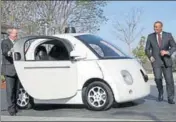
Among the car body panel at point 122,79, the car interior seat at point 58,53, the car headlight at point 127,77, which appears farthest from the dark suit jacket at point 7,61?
the car headlight at point 127,77

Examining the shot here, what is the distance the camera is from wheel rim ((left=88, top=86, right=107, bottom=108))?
971 centimetres

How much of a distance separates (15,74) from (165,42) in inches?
135

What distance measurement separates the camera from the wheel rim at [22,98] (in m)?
10.5

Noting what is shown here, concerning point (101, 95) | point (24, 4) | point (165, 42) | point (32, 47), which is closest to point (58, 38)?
point (32, 47)

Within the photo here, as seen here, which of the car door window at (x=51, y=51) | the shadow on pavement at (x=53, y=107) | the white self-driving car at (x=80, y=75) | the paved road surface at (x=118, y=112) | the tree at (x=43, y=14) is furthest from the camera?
the tree at (x=43, y=14)

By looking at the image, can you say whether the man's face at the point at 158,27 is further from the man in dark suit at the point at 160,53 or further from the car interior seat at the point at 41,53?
the car interior seat at the point at 41,53

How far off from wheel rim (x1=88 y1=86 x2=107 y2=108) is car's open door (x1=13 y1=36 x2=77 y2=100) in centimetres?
35

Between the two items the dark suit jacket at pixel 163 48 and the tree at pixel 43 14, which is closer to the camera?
the dark suit jacket at pixel 163 48

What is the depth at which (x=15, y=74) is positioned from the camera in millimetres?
9688

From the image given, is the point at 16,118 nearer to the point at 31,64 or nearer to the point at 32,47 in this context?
the point at 31,64

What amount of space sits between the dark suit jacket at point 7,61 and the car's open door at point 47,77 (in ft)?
0.78

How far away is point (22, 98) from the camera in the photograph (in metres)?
10.5

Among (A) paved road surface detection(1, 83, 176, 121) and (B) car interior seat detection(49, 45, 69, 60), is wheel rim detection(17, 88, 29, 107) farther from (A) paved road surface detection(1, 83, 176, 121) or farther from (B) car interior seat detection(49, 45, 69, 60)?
(B) car interior seat detection(49, 45, 69, 60)

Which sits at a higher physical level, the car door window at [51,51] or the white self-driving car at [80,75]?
the car door window at [51,51]
